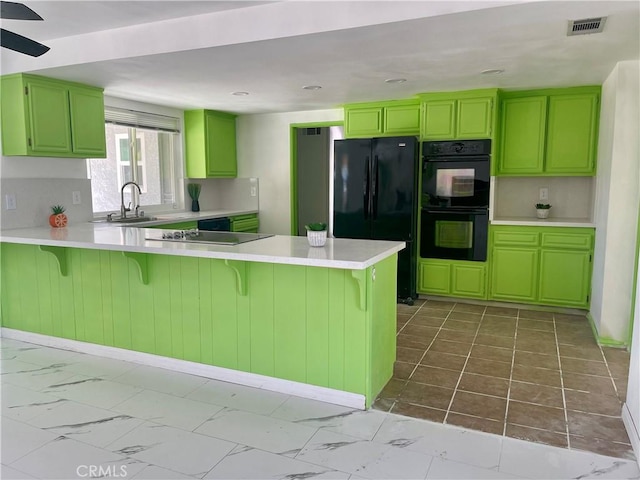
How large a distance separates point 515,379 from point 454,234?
1.96 meters

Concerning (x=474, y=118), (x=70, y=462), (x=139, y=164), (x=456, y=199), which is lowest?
(x=70, y=462)

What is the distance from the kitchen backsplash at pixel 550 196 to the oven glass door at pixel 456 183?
1.36 ft

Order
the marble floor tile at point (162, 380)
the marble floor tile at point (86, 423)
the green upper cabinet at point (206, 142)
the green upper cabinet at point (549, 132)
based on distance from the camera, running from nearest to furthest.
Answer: the marble floor tile at point (86, 423) < the marble floor tile at point (162, 380) < the green upper cabinet at point (549, 132) < the green upper cabinet at point (206, 142)

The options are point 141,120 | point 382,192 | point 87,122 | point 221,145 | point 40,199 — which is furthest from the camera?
point 221,145

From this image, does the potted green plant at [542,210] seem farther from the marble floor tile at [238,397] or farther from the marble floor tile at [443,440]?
the marble floor tile at [238,397]

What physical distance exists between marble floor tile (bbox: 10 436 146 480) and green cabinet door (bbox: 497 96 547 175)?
13.7 ft

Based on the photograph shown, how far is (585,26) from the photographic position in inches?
100

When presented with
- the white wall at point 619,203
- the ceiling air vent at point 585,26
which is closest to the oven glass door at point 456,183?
the white wall at point 619,203

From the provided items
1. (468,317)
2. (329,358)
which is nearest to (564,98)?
(468,317)

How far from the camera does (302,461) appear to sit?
2.03 metres

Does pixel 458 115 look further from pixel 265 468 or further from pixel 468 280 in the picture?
pixel 265 468

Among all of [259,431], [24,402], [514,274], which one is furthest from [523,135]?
[24,402]

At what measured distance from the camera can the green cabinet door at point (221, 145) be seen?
5.56 m

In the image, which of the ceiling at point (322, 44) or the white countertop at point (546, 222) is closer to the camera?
the ceiling at point (322, 44)
